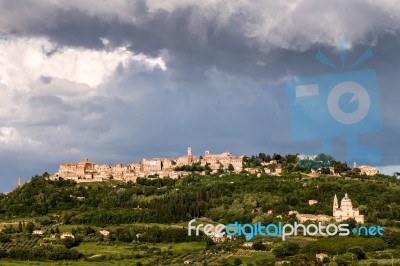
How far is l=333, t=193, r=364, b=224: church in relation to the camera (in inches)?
2749

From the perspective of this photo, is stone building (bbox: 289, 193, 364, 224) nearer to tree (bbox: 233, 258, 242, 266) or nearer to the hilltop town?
tree (bbox: 233, 258, 242, 266)

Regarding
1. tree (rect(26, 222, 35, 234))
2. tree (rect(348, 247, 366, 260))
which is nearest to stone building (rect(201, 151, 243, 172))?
tree (rect(26, 222, 35, 234))

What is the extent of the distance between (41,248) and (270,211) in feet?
82.1

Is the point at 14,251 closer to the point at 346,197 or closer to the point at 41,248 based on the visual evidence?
the point at 41,248

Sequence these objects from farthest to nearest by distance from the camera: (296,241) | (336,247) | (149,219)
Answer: (149,219)
(296,241)
(336,247)

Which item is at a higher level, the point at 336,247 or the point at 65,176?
the point at 65,176

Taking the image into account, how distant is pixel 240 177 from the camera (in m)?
96.0

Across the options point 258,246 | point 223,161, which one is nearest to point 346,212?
point 258,246

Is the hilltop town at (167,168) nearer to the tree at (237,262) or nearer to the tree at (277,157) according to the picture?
the tree at (277,157)

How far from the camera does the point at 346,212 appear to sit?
7081 centimetres

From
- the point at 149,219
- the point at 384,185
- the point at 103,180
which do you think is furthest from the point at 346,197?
the point at 103,180

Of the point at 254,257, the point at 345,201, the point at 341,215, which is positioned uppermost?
the point at 345,201

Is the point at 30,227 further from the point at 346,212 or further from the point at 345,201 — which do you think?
the point at 345,201

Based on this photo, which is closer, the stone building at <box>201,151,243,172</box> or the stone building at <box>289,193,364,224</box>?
the stone building at <box>289,193,364,224</box>
